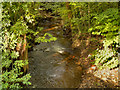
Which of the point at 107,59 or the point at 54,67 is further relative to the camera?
the point at 54,67

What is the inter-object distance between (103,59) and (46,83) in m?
3.38

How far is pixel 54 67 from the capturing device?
7.75m

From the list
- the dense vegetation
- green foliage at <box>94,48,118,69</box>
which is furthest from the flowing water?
green foliage at <box>94,48,118,69</box>

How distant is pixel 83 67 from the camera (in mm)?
7223

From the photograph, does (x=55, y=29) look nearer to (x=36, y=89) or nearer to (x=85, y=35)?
(x=85, y=35)

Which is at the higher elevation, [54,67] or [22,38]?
[22,38]

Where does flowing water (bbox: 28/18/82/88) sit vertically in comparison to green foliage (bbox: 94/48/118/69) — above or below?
below

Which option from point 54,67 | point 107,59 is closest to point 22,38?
point 54,67

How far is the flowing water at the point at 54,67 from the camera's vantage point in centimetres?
636

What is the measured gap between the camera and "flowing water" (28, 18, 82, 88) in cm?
636

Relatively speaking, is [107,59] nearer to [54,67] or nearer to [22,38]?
[54,67]

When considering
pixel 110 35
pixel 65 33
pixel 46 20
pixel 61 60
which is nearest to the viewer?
pixel 110 35

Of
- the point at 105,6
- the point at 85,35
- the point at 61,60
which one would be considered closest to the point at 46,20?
the point at 85,35

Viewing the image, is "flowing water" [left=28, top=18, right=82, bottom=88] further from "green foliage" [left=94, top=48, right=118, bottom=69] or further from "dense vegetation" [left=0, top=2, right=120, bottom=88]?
"green foliage" [left=94, top=48, right=118, bottom=69]
